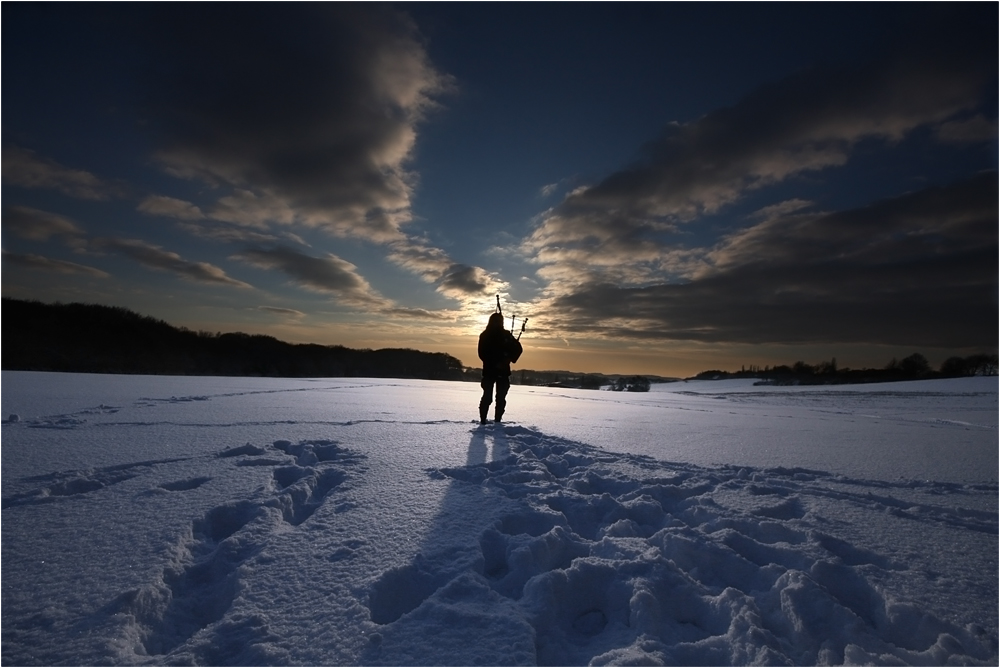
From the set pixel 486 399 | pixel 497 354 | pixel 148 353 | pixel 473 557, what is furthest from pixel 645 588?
pixel 148 353

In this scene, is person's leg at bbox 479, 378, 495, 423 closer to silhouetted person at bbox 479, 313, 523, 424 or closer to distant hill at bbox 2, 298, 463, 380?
silhouetted person at bbox 479, 313, 523, 424

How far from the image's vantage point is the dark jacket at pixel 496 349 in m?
7.29

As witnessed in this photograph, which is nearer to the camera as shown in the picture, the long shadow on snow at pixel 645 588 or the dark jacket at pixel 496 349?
the long shadow on snow at pixel 645 588

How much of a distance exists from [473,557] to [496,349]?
5160 millimetres

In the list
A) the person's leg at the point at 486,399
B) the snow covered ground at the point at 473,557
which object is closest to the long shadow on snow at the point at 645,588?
the snow covered ground at the point at 473,557

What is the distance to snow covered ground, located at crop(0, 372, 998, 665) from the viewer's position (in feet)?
5.62

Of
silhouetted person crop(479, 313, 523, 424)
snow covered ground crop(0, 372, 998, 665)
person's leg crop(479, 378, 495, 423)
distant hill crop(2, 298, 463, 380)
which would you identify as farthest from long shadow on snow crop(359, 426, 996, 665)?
distant hill crop(2, 298, 463, 380)

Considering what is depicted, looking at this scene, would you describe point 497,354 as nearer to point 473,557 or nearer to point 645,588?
point 473,557

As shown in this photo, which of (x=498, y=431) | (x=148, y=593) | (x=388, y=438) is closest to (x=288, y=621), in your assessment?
(x=148, y=593)

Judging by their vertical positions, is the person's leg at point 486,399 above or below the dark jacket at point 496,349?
below

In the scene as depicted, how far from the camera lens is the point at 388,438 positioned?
4992mm

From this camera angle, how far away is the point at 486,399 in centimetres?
698

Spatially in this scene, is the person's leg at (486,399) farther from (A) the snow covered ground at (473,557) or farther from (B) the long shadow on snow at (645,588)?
(B) the long shadow on snow at (645,588)

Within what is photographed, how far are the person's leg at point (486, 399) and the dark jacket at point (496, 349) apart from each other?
0.10 metres
